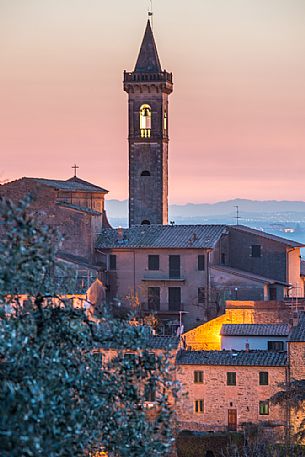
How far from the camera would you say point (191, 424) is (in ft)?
125

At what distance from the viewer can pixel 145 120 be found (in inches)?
2494

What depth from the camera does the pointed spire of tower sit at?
6456cm

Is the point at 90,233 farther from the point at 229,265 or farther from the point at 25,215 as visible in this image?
the point at 25,215

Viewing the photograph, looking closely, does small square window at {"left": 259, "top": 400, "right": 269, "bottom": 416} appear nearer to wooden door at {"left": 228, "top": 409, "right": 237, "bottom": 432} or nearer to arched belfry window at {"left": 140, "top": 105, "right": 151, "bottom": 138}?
wooden door at {"left": 228, "top": 409, "right": 237, "bottom": 432}

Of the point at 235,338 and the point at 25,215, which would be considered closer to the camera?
the point at 25,215

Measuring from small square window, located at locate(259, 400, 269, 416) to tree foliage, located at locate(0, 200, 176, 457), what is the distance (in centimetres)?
2434

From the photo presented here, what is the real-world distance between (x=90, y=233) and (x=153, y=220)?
12.6 m

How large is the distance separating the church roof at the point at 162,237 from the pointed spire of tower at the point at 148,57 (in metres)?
14.3

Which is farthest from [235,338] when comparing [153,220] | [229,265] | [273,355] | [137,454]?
[137,454]

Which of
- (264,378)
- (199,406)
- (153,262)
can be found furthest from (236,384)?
(153,262)

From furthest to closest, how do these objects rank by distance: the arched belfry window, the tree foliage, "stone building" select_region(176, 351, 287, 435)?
the arched belfry window → "stone building" select_region(176, 351, 287, 435) → the tree foliage

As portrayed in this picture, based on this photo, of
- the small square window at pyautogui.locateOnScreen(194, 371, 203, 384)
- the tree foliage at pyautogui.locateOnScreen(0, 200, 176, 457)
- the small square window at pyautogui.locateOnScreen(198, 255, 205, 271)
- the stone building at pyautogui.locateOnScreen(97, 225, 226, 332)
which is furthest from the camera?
the small square window at pyautogui.locateOnScreen(198, 255, 205, 271)

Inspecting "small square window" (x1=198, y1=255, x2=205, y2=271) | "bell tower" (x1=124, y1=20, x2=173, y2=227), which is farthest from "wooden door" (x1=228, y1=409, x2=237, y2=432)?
"bell tower" (x1=124, y1=20, x2=173, y2=227)

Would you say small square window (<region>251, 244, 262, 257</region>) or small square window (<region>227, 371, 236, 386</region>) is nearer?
small square window (<region>227, 371, 236, 386</region>)
